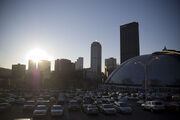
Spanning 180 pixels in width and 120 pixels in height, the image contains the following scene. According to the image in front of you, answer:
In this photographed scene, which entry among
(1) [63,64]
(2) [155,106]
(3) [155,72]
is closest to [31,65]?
(1) [63,64]

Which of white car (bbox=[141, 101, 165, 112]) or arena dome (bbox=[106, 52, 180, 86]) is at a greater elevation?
arena dome (bbox=[106, 52, 180, 86])

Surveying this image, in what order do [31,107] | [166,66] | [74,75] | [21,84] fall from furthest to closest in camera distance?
1. [74,75]
2. [21,84]
3. [166,66]
4. [31,107]

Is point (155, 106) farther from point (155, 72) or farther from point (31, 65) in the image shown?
point (31, 65)

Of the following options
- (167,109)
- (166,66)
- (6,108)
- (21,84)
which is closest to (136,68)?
(166,66)

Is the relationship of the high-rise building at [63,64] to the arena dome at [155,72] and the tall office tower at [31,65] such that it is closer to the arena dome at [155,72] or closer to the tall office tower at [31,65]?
the tall office tower at [31,65]

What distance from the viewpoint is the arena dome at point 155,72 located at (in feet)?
318

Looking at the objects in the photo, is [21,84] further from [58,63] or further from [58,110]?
[58,110]

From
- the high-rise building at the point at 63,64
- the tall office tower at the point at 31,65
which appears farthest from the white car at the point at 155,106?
the tall office tower at the point at 31,65

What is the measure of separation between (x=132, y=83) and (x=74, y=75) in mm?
48498

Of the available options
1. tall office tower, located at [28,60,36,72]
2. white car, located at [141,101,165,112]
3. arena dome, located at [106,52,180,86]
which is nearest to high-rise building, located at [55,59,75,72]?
tall office tower, located at [28,60,36,72]

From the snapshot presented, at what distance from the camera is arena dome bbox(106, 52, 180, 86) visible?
9689 cm

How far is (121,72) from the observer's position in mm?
126688

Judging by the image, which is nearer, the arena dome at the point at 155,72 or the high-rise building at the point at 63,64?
the arena dome at the point at 155,72

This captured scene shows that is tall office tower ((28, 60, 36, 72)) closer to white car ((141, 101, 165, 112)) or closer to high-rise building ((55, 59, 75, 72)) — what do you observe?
high-rise building ((55, 59, 75, 72))
